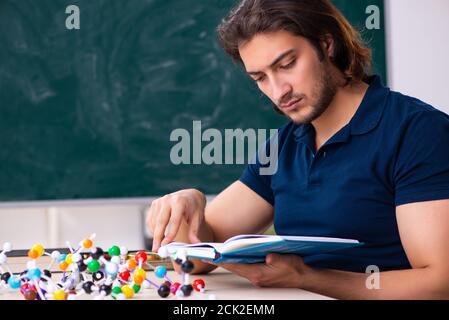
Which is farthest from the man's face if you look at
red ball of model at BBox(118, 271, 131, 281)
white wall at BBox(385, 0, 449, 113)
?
white wall at BBox(385, 0, 449, 113)

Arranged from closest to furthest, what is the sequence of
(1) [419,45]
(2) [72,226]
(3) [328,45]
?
(3) [328,45] → (1) [419,45] → (2) [72,226]

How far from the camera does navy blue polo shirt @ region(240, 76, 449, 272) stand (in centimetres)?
124

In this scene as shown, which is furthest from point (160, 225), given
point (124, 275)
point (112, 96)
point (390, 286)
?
point (112, 96)

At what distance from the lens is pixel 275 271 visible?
3.49 feet

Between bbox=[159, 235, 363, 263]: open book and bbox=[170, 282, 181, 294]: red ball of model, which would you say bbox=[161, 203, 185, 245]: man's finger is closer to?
bbox=[159, 235, 363, 263]: open book

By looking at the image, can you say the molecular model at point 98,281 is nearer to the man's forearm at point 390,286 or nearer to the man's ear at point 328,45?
the man's forearm at point 390,286

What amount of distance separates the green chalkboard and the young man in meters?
1.10

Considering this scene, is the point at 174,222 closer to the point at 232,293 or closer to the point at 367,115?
the point at 232,293

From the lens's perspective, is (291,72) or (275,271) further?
(291,72)

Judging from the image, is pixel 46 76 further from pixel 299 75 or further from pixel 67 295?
pixel 67 295

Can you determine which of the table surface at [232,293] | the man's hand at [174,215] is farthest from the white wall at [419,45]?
the table surface at [232,293]

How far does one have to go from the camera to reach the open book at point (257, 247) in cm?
93

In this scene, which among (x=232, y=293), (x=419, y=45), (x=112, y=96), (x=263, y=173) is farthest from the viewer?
(x=419, y=45)

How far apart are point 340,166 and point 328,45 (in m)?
0.33
